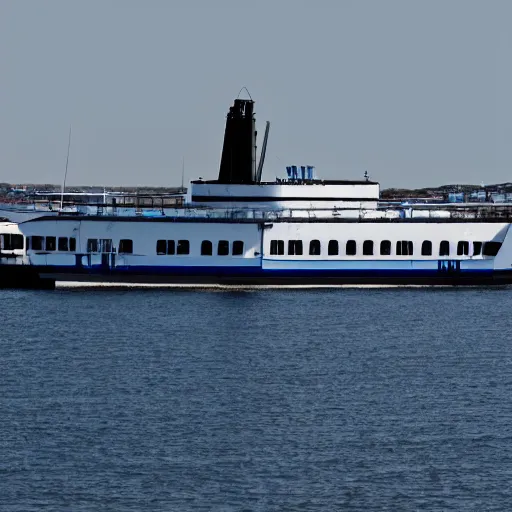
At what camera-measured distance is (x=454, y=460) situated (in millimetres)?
41344

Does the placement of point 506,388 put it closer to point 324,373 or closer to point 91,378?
point 324,373

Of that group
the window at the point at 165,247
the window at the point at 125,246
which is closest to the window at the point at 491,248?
the window at the point at 165,247

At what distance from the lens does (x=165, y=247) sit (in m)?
78.9

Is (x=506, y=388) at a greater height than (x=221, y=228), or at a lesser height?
lesser

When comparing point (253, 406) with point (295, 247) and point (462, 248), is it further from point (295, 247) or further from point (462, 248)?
point (462, 248)

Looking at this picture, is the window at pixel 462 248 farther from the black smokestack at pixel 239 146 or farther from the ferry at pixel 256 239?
the black smokestack at pixel 239 146

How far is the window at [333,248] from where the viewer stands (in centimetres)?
8000

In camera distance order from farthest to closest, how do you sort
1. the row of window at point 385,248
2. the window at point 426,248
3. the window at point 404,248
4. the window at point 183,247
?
the window at point 426,248, the window at point 404,248, the row of window at point 385,248, the window at point 183,247

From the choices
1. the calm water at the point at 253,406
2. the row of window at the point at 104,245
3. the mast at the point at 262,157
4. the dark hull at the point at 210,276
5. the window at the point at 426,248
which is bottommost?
the calm water at the point at 253,406

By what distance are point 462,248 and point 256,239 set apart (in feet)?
35.7

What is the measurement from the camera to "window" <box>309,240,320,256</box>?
262 ft

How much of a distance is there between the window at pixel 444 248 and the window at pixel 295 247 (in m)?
7.41

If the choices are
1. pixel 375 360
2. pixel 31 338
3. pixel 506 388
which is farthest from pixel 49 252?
pixel 506 388

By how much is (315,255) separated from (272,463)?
129ft
